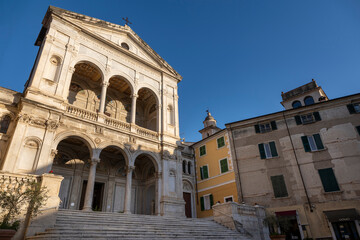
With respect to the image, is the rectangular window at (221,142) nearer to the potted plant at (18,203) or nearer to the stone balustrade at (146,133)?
the stone balustrade at (146,133)

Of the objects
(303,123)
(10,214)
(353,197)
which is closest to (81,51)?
(10,214)

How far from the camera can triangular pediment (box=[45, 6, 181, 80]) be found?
18.9 m

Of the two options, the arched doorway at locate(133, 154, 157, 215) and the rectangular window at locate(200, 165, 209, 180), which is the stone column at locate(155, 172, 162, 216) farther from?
the rectangular window at locate(200, 165, 209, 180)

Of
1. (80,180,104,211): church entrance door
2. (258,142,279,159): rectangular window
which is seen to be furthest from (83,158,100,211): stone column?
(258,142,279,159): rectangular window

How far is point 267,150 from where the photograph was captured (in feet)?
68.1

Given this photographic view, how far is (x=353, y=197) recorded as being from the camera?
655 inches

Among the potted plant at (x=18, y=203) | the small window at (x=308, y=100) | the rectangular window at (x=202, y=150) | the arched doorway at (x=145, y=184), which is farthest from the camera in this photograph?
the small window at (x=308, y=100)

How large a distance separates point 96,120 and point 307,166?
53.7 feet

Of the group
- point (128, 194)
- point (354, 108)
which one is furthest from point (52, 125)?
point (354, 108)

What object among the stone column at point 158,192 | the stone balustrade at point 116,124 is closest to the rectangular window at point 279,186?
the stone column at point 158,192

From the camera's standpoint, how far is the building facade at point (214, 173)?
22.0 m

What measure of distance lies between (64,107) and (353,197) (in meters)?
20.5

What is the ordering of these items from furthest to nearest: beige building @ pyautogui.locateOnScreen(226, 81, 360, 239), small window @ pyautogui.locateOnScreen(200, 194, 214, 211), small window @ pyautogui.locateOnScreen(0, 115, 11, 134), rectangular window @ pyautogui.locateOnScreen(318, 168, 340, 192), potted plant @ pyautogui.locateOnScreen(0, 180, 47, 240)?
small window @ pyautogui.locateOnScreen(200, 194, 214, 211) → rectangular window @ pyautogui.locateOnScreen(318, 168, 340, 192) → beige building @ pyautogui.locateOnScreen(226, 81, 360, 239) → small window @ pyautogui.locateOnScreen(0, 115, 11, 134) → potted plant @ pyautogui.locateOnScreen(0, 180, 47, 240)

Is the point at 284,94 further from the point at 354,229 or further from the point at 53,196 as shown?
the point at 53,196
